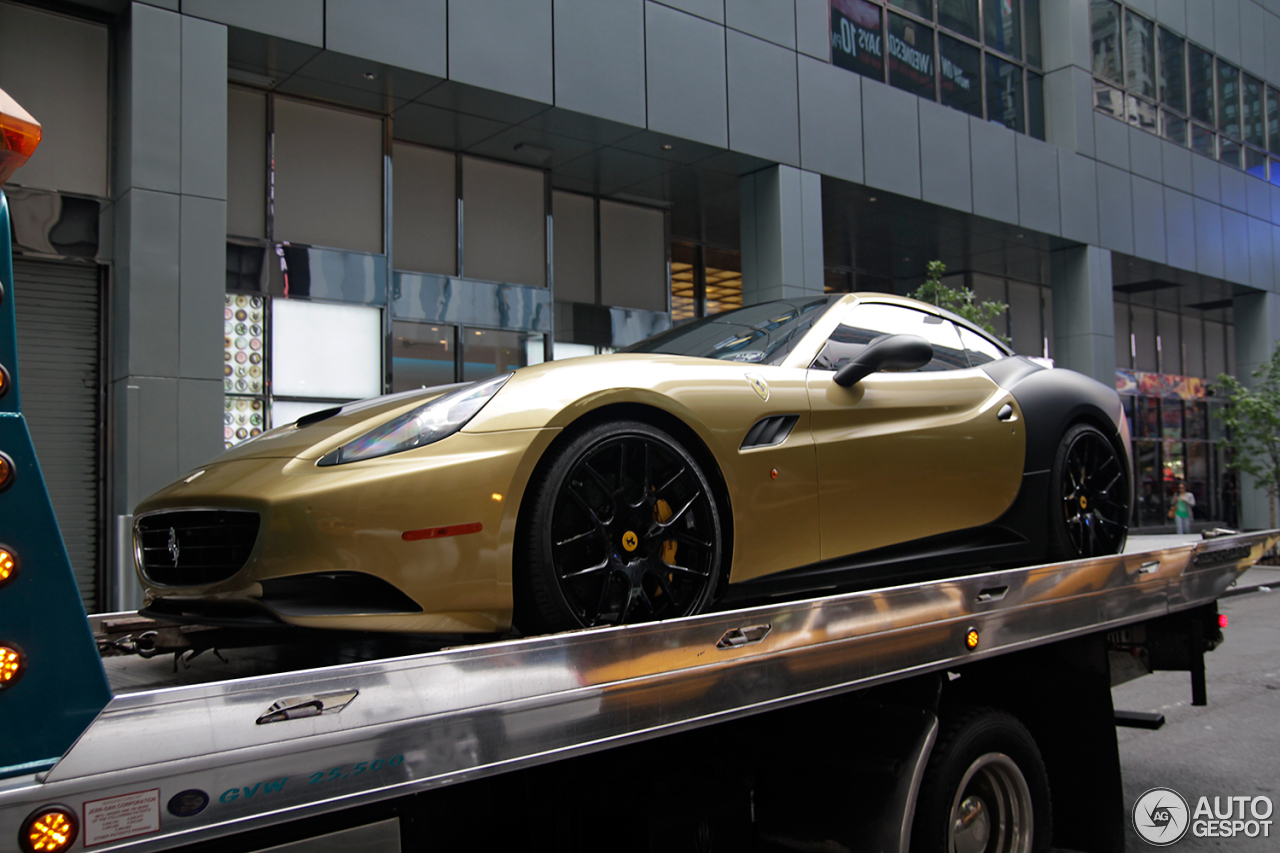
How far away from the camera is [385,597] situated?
2402mm

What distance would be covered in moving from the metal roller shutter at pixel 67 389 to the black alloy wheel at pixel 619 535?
8.53 meters

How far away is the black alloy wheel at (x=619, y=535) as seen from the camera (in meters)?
2.60

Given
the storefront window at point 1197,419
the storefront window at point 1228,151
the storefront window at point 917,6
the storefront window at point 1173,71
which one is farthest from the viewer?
the storefront window at point 1197,419

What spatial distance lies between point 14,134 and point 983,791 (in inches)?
134

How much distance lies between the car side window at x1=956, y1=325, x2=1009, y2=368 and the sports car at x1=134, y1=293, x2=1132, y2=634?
0.12 metres

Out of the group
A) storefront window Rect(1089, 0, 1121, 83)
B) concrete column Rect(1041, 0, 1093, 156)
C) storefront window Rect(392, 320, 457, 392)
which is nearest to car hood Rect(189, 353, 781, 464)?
storefront window Rect(392, 320, 457, 392)

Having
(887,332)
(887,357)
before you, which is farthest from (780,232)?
(887,357)

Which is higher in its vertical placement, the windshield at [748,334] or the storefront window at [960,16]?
the storefront window at [960,16]

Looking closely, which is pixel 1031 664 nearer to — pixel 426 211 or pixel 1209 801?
pixel 1209 801

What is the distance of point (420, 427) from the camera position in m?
2.60

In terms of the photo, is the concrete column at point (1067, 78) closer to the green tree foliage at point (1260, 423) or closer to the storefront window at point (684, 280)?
the green tree foliage at point (1260, 423)

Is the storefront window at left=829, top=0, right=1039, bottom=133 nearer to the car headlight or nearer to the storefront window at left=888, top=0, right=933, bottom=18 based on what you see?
the storefront window at left=888, top=0, right=933, bottom=18

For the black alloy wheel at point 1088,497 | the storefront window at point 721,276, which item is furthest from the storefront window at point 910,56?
the black alloy wheel at point 1088,497

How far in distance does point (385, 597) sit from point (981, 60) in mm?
18848
